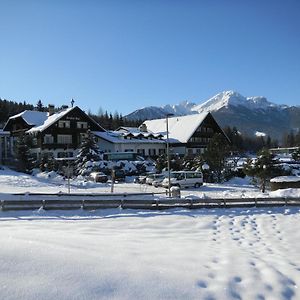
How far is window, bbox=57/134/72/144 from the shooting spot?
200 ft

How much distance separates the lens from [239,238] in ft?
49.0

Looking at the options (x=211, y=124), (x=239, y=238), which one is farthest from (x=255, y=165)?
(x=211, y=124)

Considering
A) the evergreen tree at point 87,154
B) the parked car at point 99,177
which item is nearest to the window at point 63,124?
the evergreen tree at point 87,154

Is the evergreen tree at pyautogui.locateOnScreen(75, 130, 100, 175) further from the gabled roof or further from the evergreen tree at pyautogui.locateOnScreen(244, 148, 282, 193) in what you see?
the evergreen tree at pyautogui.locateOnScreen(244, 148, 282, 193)

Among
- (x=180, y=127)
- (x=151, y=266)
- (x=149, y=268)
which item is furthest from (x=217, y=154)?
(x=149, y=268)

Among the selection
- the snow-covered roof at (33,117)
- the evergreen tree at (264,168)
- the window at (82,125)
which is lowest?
the evergreen tree at (264,168)

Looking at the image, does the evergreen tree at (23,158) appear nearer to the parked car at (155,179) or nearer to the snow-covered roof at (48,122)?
the snow-covered roof at (48,122)

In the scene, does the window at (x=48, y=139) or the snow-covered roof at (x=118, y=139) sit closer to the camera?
the window at (x=48, y=139)

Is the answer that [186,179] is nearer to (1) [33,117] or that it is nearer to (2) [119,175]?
(2) [119,175]

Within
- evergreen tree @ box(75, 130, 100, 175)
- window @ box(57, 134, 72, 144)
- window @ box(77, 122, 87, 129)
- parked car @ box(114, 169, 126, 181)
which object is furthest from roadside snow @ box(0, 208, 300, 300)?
window @ box(77, 122, 87, 129)

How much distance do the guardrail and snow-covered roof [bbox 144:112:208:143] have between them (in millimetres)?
47645

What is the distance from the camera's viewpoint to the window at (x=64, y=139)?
200 feet

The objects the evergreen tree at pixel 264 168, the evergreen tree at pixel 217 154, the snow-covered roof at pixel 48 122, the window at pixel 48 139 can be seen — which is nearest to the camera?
the evergreen tree at pixel 264 168

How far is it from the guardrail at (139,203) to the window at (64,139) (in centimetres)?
4229
